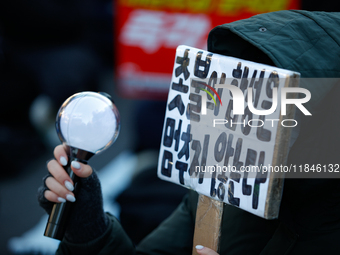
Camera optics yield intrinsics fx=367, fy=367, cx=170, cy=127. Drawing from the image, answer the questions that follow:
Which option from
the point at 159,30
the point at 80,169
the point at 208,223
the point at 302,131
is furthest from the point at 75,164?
the point at 159,30

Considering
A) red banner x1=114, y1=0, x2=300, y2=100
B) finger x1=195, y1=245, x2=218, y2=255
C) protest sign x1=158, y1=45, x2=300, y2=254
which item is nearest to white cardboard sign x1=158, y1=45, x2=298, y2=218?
protest sign x1=158, y1=45, x2=300, y2=254

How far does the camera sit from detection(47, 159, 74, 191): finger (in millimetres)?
1009

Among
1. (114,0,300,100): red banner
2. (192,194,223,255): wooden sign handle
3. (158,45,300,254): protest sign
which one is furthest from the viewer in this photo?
(114,0,300,100): red banner

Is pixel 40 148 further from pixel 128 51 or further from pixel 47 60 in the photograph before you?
pixel 128 51

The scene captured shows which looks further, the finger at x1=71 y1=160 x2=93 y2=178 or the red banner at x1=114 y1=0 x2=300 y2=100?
the red banner at x1=114 y1=0 x2=300 y2=100

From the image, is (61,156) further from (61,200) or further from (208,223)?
(208,223)

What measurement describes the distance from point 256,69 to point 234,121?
13cm

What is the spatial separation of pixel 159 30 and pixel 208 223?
186cm

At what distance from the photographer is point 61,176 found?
1.01m

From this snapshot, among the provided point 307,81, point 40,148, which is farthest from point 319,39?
point 40,148

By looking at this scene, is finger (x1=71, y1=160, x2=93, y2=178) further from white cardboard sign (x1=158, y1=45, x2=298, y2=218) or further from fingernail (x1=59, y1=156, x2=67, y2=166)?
white cardboard sign (x1=158, y1=45, x2=298, y2=218)

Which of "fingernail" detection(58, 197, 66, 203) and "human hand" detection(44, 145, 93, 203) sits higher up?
"human hand" detection(44, 145, 93, 203)

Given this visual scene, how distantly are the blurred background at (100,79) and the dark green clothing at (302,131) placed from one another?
159cm

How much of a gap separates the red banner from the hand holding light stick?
5.31ft
